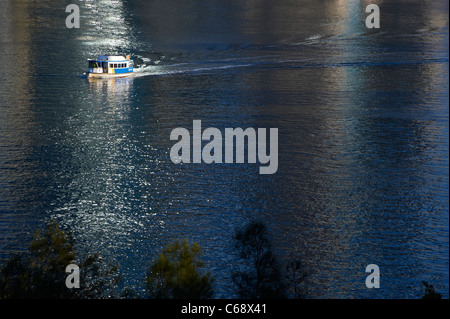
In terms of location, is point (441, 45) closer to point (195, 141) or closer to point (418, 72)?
point (418, 72)

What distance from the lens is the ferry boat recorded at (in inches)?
1227

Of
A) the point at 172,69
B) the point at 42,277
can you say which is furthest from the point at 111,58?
the point at 42,277

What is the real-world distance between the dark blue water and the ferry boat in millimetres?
660

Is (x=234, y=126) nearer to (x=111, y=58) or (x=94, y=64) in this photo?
(x=111, y=58)

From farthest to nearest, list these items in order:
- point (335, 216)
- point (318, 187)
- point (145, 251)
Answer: point (318, 187)
point (335, 216)
point (145, 251)

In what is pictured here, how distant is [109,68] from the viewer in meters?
31.2

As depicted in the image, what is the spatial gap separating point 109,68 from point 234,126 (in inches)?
381

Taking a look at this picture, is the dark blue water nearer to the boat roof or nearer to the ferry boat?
the ferry boat

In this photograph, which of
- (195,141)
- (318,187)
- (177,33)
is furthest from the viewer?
(177,33)

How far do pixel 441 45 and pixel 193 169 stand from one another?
70.7ft

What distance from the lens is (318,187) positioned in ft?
62.4

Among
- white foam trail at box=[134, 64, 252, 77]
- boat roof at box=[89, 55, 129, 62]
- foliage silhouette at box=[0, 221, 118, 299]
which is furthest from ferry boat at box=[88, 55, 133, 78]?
foliage silhouette at box=[0, 221, 118, 299]

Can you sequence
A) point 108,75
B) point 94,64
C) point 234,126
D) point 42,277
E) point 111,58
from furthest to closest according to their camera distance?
point 94,64 → point 111,58 → point 108,75 → point 234,126 → point 42,277

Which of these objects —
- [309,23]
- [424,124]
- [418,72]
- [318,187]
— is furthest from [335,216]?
[309,23]
